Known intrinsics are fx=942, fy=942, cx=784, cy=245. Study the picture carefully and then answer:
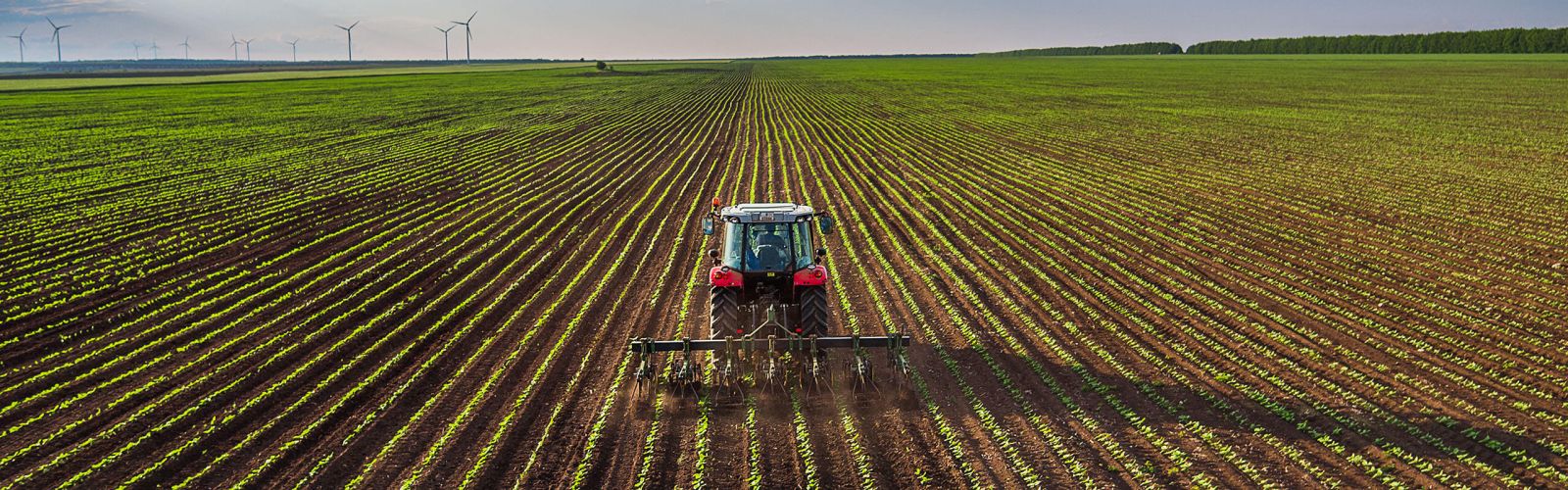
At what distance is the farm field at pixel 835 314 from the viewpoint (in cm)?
880

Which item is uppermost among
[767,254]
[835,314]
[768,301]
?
[767,254]

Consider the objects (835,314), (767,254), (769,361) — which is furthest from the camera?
(835,314)

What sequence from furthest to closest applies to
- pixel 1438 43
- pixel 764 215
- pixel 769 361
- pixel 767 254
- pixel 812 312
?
pixel 1438 43 → pixel 767 254 → pixel 764 215 → pixel 812 312 → pixel 769 361

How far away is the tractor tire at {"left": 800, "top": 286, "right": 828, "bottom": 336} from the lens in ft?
35.8

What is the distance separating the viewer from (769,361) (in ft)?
35.1

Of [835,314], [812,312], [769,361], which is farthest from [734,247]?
[835,314]

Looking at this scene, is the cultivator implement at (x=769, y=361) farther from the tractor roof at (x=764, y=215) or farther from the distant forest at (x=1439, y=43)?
the distant forest at (x=1439, y=43)

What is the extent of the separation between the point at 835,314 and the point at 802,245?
267cm

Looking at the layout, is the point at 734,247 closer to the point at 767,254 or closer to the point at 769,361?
the point at 767,254

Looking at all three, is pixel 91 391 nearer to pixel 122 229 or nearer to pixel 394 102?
pixel 122 229

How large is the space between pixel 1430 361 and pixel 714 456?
8.86 metres

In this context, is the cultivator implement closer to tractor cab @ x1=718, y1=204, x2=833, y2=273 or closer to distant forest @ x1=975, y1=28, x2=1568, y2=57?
tractor cab @ x1=718, y1=204, x2=833, y2=273

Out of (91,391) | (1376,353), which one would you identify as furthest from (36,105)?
(1376,353)

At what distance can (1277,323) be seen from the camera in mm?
13047
